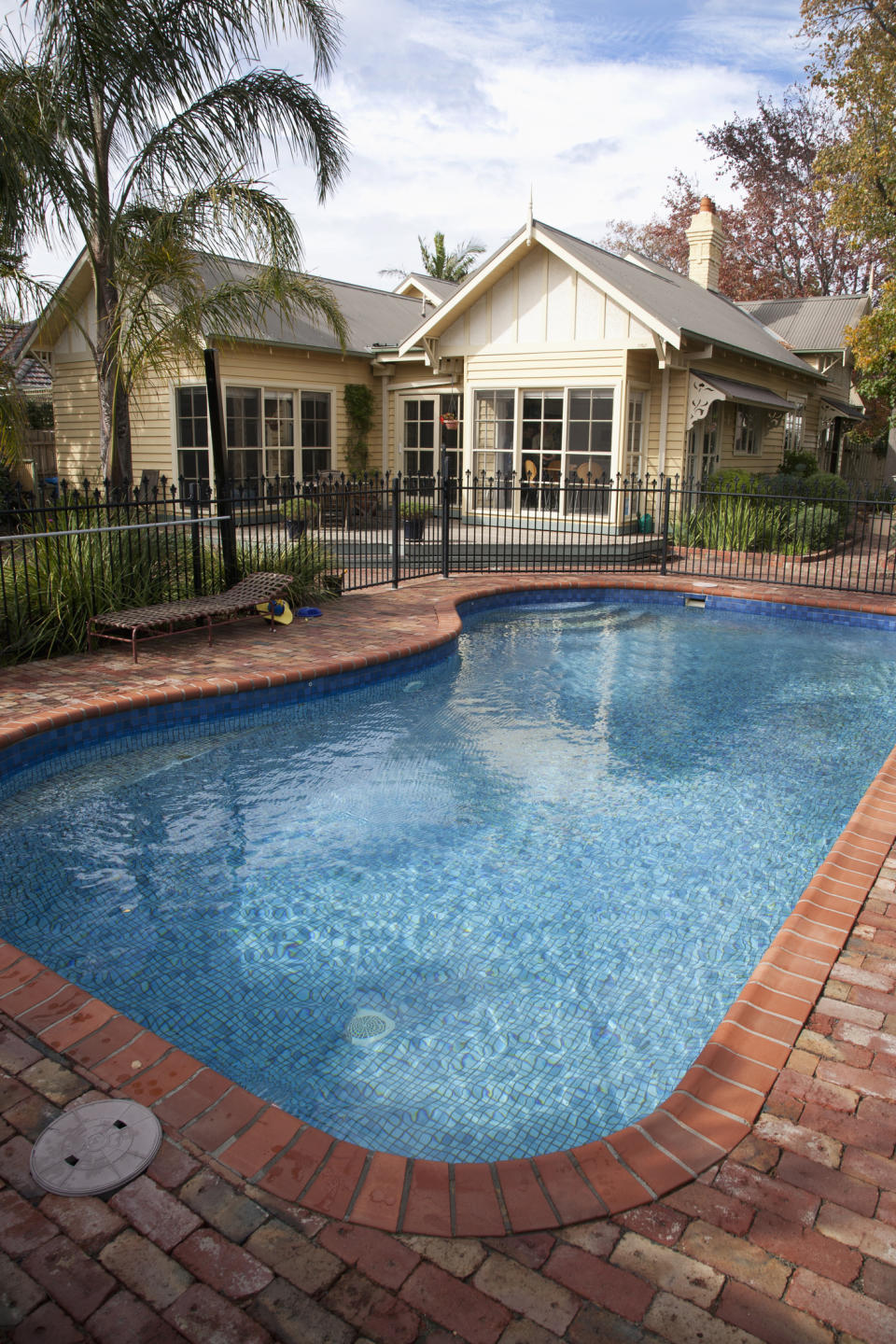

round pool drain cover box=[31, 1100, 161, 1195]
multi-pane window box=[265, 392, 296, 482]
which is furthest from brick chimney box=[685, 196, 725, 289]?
round pool drain cover box=[31, 1100, 161, 1195]

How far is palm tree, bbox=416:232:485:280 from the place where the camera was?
1197 inches

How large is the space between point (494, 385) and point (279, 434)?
3867 millimetres

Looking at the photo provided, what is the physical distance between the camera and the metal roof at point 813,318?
2281cm

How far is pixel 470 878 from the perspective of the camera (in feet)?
14.1

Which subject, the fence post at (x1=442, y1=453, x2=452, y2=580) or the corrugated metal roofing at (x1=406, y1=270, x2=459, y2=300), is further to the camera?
the corrugated metal roofing at (x1=406, y1=270, x2=459, y2=300)

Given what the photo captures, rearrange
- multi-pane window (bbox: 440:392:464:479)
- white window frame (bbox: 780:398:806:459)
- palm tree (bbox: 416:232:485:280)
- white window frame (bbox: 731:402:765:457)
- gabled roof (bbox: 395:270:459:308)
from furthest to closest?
palm tree (bbox: 416:232:485:280), white window frame (bbox: 780:398:806:459), gabled roof (bbox: 395:270:459:308), white window frame (bbox: 731:402:765:457), multi-pane window (bbox: 440:392:464:479)

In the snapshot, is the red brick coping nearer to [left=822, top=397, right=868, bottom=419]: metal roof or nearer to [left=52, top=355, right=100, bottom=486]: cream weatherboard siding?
[left=52, top=355, right=100, bottom=486]: cream weatherboard siding

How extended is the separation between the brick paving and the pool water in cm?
53

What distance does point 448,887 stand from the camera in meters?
4.21

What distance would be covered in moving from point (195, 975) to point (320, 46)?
10.4 meters

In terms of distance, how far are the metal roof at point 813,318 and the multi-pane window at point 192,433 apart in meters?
15.9

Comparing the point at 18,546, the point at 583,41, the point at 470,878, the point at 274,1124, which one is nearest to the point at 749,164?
the point at 583,41

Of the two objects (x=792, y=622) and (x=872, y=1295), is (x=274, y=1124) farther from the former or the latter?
(x=792, y=622)

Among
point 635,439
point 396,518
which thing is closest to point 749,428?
point 635,439
